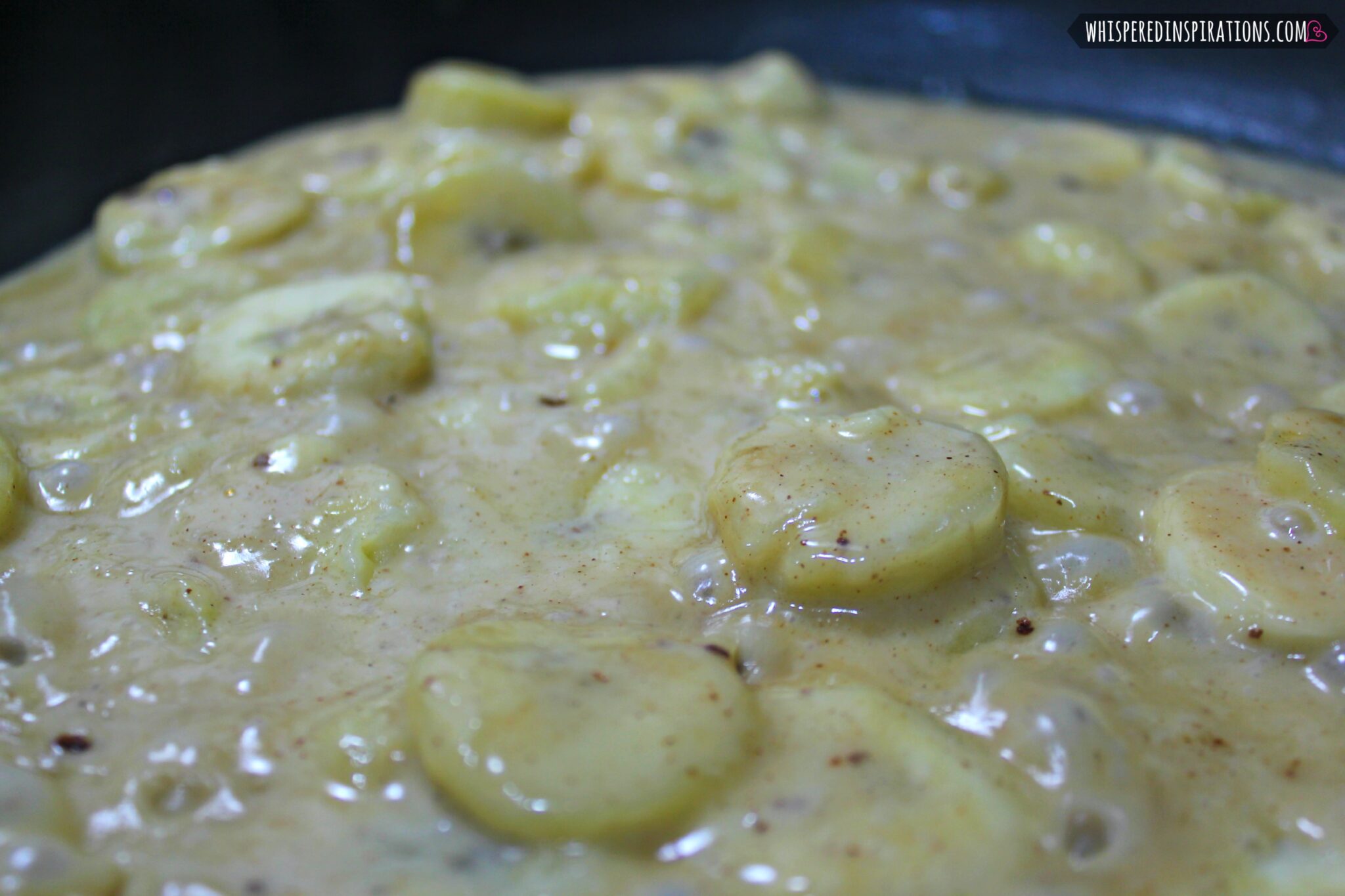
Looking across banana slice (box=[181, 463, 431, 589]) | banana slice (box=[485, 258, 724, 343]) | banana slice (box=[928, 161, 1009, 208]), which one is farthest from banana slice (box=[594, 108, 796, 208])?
banana slice (box=[181, 463, 431, 589])

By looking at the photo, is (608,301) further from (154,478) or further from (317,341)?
(154,478)

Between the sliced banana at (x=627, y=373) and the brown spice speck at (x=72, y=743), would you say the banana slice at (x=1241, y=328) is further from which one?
the brown spice speck at (x=72, y=743)

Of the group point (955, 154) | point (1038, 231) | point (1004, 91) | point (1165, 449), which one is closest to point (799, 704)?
point (1165, 449)

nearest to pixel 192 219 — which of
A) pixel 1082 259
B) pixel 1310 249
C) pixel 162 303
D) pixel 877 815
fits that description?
pixel 162 303

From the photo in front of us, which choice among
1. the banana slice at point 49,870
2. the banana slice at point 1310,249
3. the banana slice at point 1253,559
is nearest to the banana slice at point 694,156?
the banana slice at point 1310,249

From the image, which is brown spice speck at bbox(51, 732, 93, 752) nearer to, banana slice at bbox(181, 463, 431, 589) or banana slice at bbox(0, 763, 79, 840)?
banana slice at bbox(0, 763, 79, 840)

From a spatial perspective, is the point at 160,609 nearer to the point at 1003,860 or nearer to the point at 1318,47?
the point at 1003,860
